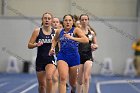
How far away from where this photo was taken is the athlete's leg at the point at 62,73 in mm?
10141

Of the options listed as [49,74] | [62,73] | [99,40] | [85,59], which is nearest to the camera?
[62,73]

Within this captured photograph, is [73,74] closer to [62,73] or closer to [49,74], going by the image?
[49,74]

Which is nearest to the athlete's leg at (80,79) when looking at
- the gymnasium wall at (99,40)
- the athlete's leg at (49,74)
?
the athlete's leg at (49,74)

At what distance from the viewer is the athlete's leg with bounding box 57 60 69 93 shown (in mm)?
10141

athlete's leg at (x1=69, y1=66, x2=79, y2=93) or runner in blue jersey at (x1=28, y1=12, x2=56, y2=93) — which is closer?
athlete's leg at (x1=69, y1=66, x2=79, y2=93)

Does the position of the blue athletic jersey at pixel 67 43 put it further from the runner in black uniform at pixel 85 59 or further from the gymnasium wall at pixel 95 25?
the gymnasium wall at pixel 95 25

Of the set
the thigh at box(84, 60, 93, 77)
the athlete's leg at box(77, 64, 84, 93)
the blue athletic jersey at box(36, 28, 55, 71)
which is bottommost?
the athlete's leg at box(77, 64, 84, 93)

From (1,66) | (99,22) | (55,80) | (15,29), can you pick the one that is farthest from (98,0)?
(55,80)

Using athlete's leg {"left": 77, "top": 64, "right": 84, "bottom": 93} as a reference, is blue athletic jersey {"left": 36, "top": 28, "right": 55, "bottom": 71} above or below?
above

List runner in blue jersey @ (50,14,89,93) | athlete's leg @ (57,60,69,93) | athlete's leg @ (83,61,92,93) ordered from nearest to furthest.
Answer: athlete's leg @ (57,60,69,93) < runner in blue jersey @ (50,14,89,93) < athlete's leg @ (83,61,92,93)

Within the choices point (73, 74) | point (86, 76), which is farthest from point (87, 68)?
point (73, 74)

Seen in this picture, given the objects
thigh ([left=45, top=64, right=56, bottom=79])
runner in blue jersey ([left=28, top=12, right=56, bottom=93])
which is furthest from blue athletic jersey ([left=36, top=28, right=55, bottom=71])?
thigh ([left=45, top=64, right=56, bottom=79])

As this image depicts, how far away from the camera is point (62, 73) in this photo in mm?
10281

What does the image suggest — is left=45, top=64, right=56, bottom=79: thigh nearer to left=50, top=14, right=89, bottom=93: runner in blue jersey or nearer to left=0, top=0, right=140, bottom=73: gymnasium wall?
left=50, top=14, right=89, bottom=93: runner in blue jersey
